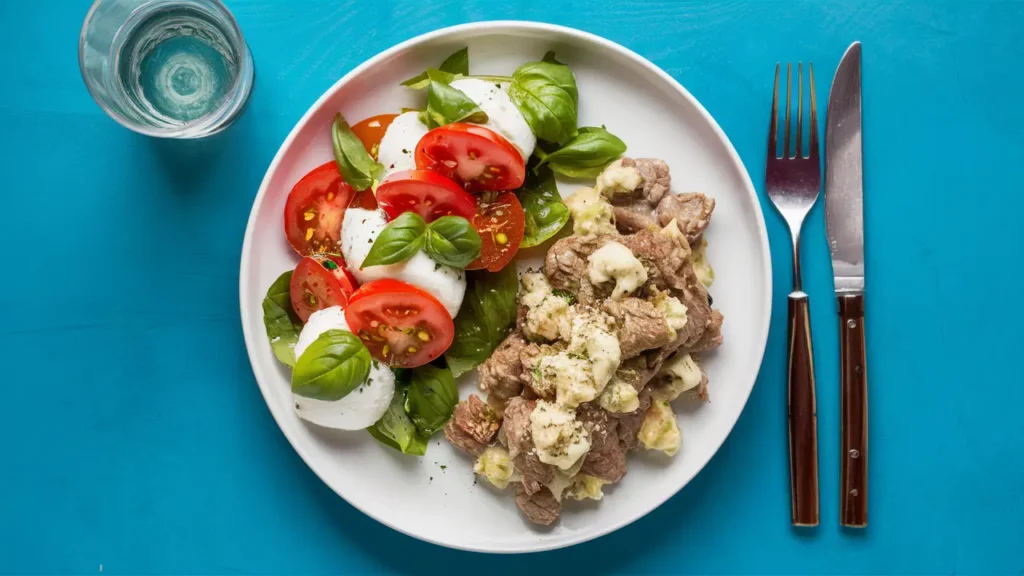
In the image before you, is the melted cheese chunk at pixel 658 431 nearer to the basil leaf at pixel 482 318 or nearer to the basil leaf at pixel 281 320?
the basil leaf at pixel 482 318

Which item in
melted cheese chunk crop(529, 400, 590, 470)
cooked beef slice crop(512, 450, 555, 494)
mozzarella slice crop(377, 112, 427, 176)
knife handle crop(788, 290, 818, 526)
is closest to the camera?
melted cheese chunk crop(529, 400, 590, 470)

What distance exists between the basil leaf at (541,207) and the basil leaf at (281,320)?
0.76 meters

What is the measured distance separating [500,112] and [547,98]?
151 mm

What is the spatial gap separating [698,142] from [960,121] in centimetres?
99


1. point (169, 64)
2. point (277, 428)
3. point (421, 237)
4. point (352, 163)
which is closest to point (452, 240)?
point (421, 237)

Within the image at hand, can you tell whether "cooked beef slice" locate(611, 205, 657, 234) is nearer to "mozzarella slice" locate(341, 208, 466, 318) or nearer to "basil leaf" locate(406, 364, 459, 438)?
"mozzarella slice" locate(341, 208, 466, 318)

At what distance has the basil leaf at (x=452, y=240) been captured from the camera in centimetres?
207

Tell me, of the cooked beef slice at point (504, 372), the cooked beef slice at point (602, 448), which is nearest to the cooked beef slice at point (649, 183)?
the cooked beef slice at point (504, 372)

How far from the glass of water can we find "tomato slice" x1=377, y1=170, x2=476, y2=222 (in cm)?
61

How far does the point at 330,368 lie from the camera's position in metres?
2.05

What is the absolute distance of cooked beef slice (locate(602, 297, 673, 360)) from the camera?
2.06 metres

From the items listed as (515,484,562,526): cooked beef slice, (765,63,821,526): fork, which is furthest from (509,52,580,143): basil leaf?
(515,484,562,526): cooked beef slice

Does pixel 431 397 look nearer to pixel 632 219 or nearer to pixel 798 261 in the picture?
pixel 632 219

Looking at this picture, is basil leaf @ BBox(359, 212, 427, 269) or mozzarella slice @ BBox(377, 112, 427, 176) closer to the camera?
basil leaf @ BBox(359, 212, 427, 269)
